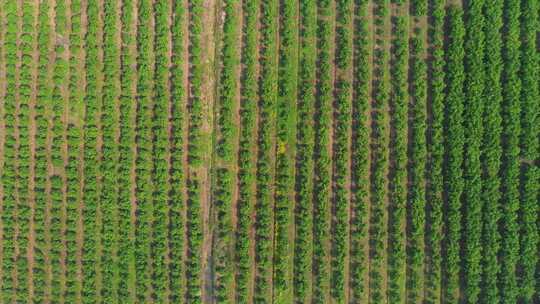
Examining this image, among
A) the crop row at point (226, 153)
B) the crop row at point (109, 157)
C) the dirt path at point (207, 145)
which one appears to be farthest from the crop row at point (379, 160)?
the crop row at point (109, 157)

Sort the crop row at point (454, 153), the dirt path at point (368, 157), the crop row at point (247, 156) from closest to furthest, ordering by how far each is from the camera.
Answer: the crop row at point (454, 153) < the dirt path at point (368, 157) < the crop row at point (247, 156)

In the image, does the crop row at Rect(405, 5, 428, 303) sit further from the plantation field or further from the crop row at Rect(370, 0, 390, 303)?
the crop row at Rect(370, 0, 390, 303)

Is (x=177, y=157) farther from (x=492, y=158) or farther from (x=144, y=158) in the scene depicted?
(x=492, y=158)

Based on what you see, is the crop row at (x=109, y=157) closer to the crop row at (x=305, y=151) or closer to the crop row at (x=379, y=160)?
the crop row at (x=305, y=151)

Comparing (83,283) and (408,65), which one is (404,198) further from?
(83,283)

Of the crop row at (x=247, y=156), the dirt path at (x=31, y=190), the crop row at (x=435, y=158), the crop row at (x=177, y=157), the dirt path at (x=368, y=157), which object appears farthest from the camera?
the dirt path at (x=31, y=190)
